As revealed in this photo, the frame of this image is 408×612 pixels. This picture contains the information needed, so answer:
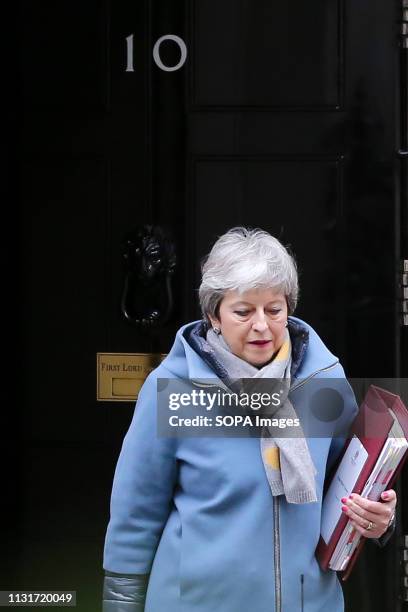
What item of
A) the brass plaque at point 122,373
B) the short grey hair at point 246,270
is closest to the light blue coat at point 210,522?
the short grey hair at point 246,270

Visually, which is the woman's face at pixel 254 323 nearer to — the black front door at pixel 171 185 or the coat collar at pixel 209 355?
the coat collar at pixel 209 355

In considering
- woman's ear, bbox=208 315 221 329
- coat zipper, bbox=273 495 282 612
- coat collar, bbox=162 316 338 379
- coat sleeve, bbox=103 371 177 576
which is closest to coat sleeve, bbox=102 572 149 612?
coat sleeve, bbox=103 371 177 576

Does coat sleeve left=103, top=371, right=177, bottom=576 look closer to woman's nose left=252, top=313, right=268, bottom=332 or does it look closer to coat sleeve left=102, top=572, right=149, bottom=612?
coat sleeve left=102, top=572, right=149, bottom=612

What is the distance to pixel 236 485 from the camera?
192 centimetres

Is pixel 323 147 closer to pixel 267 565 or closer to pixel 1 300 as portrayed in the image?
pixel 1 300

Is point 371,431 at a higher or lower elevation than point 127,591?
higher

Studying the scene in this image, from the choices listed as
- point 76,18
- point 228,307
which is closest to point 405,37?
point 76,18

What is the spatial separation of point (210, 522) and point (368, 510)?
0.30 meters

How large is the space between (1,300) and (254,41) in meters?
0.93

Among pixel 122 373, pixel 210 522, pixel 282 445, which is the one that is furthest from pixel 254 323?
pixel 122 373

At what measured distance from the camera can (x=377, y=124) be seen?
2562 millimetres

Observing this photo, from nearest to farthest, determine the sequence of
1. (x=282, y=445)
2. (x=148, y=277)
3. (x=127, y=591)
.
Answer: (x=282, y=445), (x=127, y=591), (x=148, y=277)

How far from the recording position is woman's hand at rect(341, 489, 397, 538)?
1.91 meters

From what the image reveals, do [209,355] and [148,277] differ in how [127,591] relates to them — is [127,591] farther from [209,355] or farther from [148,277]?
[148,277]
